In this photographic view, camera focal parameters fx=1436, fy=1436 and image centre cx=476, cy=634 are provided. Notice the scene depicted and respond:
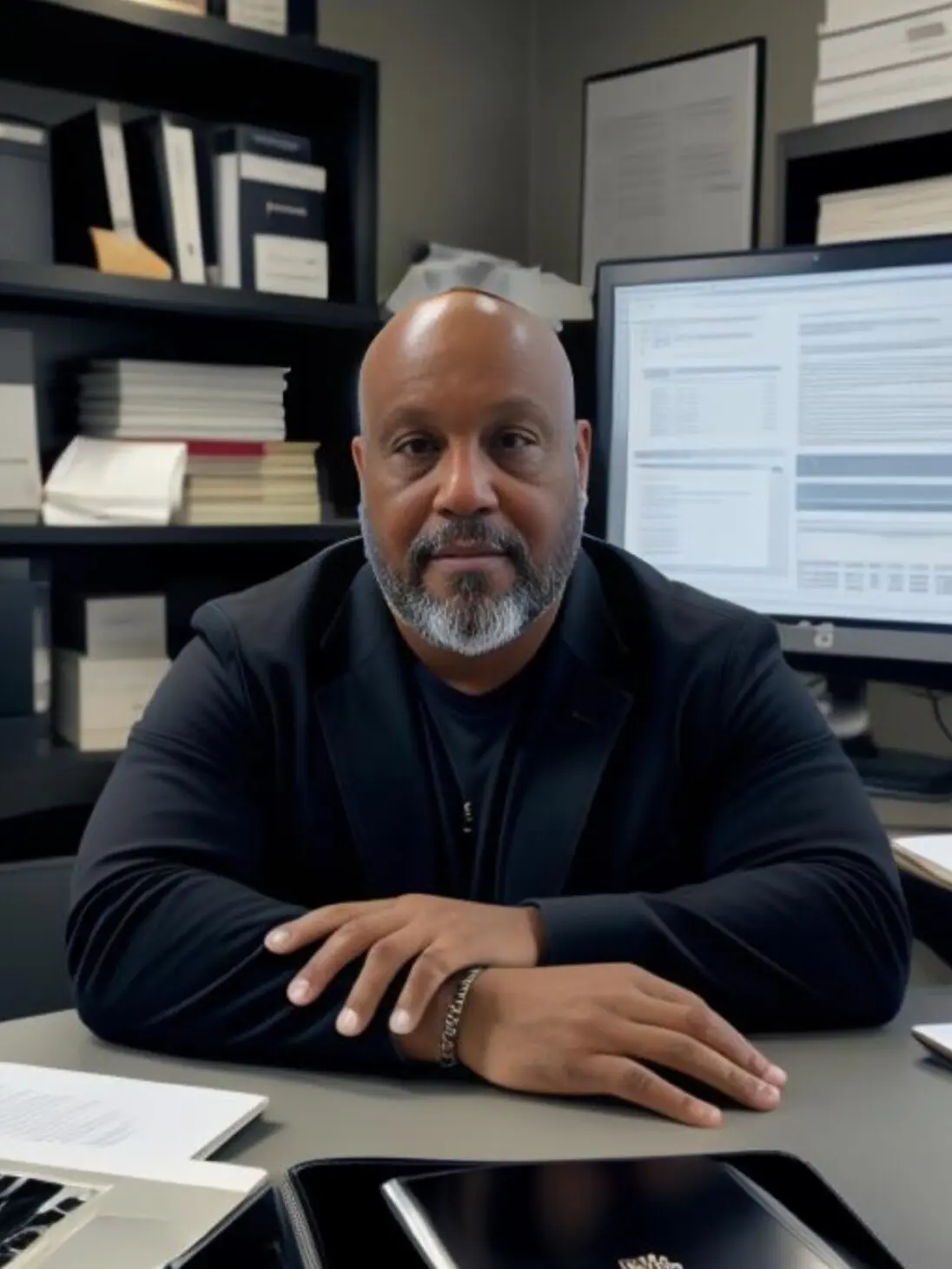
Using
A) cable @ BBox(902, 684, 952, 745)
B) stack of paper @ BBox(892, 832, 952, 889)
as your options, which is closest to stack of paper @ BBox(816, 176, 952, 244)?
cable @ BBox(902, 684, 952, 745)

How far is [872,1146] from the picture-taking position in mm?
814

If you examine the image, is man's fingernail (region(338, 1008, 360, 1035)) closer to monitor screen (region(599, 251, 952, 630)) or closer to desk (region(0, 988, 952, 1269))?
desk (region(0, 988, 952, 1269))

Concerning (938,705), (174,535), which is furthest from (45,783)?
(938,705)

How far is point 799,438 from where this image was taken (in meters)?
1.79

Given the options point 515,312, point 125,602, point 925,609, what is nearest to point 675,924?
point 515,312

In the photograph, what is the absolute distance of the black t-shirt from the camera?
123 cm

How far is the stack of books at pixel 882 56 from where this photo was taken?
5.84 ft

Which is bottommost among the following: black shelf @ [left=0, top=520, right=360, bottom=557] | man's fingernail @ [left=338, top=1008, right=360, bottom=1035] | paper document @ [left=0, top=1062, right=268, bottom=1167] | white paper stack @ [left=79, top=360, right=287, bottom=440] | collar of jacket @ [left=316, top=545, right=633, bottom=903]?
→ paper document @ [left=0, top=1062, right=268, bottom=1167]

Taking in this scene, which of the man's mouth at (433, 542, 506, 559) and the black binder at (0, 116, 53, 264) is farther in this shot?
the black binder at (0, 116, 53, 264)

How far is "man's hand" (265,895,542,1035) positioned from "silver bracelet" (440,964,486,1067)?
0.04 ft

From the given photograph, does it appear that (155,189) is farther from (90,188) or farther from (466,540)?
(466,540)

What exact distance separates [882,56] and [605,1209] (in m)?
1.59

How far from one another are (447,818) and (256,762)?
171 mm

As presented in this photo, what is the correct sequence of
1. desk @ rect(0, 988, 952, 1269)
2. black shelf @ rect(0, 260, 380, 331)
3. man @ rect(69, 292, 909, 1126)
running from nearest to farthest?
desk @ rect(0, 988, 952, 1269) → man @ rect(69, 292, 909, 1126) → black shelf @ rect(0, 260, 380, 331)
